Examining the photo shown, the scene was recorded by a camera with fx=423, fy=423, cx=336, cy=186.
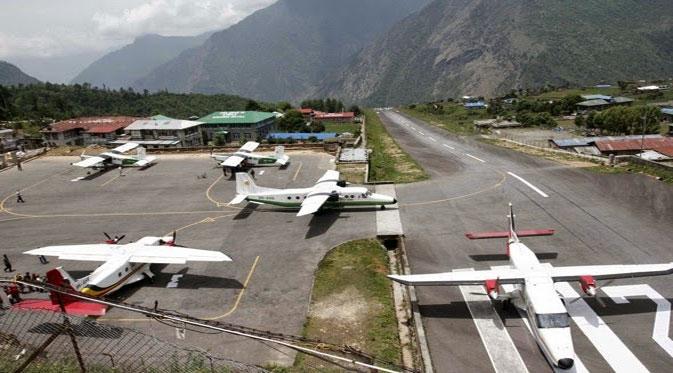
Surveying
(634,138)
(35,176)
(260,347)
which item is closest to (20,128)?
(35,176)

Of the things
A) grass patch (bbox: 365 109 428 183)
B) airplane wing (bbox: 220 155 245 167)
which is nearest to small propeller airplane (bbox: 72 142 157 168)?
airplane wing (bbox: 220 155 245 167)

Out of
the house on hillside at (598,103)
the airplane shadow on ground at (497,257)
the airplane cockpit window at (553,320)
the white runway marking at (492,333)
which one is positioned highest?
the house on hillside at (598,103)

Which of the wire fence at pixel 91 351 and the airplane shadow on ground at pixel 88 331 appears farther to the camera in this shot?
the airplane shadow on ground at pixel 88 331

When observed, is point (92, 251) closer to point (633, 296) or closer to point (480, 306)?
point (480, 306)

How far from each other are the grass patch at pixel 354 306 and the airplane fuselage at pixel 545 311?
7453 millimetres

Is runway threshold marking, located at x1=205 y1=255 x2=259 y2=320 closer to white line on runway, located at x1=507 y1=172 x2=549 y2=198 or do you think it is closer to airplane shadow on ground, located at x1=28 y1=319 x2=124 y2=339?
airplane shadow on ground, located at x1=28 y1=319 x2=124 y2=339

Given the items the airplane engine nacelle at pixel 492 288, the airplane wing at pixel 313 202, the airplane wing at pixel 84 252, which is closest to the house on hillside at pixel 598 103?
the airplane wing at pixel 313 202

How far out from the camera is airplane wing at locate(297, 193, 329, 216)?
39469mm

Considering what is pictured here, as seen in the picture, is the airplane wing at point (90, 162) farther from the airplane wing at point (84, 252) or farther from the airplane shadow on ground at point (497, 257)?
the airplane shadow on ground at point (497, 257)

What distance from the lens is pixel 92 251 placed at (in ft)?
107

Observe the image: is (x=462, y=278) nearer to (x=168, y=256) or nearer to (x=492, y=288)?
(x=492, y=288)

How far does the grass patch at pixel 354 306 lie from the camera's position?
922 inches

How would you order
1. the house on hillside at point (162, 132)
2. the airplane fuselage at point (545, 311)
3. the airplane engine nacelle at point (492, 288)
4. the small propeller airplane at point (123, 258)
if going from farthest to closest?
the house on hillside at point (162, 132), the small propeller airplane at point (123, 258), the airplane engine nacelle at point (492, 288), the airplane fuselage at point (545, 311)

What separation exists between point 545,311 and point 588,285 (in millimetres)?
4622
